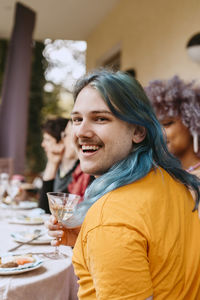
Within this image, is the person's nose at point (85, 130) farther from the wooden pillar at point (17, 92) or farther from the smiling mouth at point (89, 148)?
the wooden pillar at point (17, 92)

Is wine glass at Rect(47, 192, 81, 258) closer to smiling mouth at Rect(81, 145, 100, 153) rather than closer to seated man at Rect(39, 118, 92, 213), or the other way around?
smiling mouth at Rect(81, 145, 100, 153)

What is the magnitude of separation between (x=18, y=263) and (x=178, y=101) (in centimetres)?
148

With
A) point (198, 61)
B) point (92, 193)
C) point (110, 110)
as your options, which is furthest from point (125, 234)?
point (198, 61)

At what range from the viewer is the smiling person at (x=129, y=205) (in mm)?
769

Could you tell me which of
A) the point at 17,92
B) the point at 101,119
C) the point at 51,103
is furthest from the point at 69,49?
the point at 101,119

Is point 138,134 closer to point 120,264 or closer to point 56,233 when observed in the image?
point 120,264

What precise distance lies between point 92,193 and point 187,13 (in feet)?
12.9

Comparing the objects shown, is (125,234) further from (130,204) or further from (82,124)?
(82,124)

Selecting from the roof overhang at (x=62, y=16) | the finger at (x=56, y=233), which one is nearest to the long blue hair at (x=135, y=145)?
the finger at (x=56, y=233)

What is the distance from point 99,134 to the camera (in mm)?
983

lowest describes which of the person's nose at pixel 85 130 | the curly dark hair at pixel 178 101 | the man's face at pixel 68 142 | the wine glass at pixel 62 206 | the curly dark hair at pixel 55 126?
the wine glass at pixel 62 206

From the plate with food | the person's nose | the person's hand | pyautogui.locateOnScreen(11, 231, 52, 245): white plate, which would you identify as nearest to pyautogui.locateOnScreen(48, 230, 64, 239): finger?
the person's hand

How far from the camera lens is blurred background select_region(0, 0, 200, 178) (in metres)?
4.53

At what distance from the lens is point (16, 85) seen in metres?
5.14
